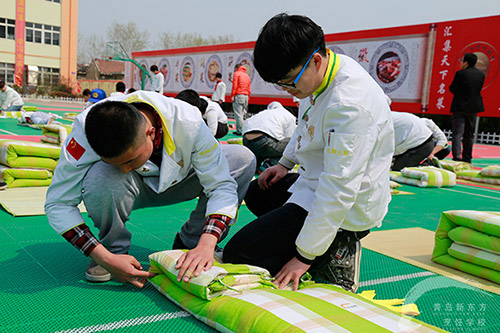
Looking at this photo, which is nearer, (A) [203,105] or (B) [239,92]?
(A) [203,105]

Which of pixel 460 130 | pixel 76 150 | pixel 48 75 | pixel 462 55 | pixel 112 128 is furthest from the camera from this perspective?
pixel 48 75

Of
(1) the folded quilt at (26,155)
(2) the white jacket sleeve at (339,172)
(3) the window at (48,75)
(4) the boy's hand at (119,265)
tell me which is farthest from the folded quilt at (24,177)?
(3) the window at (48,75)

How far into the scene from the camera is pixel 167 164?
5.91ft

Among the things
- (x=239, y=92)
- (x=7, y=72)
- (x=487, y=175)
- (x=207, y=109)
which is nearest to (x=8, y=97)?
(x=239, y=92)

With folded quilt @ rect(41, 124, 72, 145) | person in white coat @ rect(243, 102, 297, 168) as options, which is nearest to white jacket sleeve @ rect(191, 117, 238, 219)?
person in white coat @ rect(243, 102, 297, 168)

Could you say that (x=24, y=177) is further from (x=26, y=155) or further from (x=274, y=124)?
(x=274, y=124)

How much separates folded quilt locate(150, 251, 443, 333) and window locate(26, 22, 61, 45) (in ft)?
108

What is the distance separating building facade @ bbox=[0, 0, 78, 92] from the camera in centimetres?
2912

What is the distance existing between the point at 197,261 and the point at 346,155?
64 cm

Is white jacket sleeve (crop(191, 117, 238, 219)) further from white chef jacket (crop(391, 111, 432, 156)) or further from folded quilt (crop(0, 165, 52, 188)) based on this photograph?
white chef jacket (crop(391, 111, 432, 156))

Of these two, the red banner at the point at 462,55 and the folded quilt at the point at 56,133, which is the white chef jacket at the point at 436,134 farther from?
the red banner at the point at 462,55

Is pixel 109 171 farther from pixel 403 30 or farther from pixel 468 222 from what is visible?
pixel 403 30

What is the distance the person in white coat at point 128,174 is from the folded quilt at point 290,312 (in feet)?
0.42

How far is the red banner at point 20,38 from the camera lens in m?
29.4
